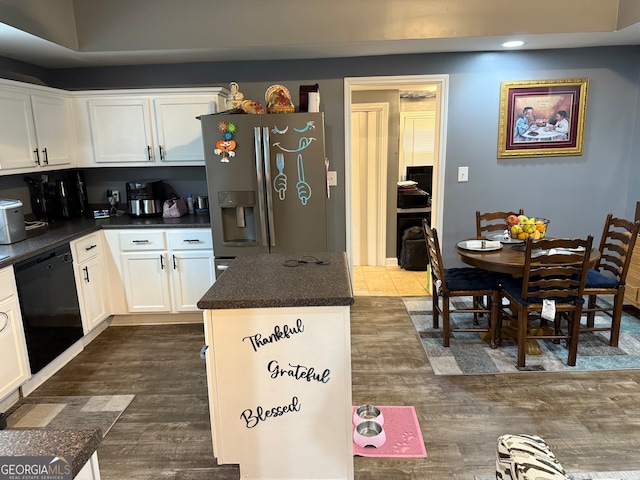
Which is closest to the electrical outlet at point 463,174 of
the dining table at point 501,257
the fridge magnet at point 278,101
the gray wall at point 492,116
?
the gray wall at point 492,116

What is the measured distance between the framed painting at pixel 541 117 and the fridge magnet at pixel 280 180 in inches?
79.7

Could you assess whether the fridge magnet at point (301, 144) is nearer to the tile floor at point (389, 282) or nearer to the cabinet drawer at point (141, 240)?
the cabinet drawer at point (141, 240)

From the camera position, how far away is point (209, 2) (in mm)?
3230

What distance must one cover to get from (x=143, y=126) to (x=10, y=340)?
1.93 meters

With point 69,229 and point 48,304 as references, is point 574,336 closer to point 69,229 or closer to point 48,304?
point 48,304

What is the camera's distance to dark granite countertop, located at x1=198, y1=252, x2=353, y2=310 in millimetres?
1763

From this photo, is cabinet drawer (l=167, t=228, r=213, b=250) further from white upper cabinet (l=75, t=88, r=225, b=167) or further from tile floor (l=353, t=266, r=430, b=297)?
tile floor (l=353, t=266, r=430, b=297)

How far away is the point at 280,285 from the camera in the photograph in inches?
75.9

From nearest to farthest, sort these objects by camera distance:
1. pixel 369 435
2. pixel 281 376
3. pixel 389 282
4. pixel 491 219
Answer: pixel 281 376, pixel 369 435, pixel 491 219, pixel 389 282

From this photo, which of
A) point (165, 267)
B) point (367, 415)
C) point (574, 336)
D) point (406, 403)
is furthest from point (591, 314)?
point (165, 267)

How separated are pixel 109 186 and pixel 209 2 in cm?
192

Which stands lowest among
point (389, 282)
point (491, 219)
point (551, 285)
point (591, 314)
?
point (389, 282)

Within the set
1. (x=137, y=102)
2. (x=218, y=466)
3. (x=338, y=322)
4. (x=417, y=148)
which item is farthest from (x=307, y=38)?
(x=417, y=148)

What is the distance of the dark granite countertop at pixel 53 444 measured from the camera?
2.73 ft
